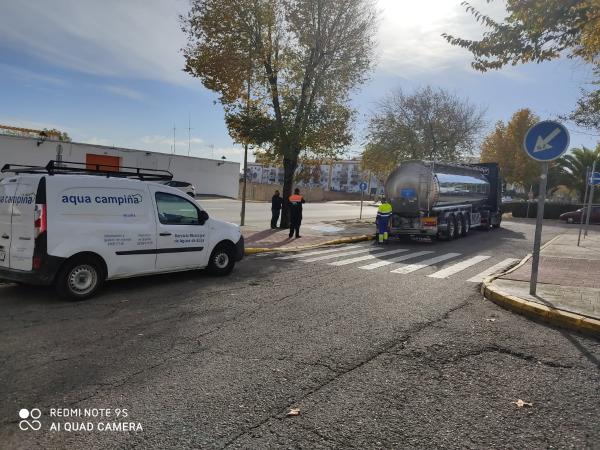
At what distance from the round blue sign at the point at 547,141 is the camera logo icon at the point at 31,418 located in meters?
7.36

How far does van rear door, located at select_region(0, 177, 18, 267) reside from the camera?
662 centimetres

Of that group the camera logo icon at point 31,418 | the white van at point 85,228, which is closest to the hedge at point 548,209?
the white van at point 85,228

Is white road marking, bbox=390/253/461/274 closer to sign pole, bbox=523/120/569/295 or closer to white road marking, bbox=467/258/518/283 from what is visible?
white road marking, bbox=467/258/518/283

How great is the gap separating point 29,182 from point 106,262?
1567 millimetres

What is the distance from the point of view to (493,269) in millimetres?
10914

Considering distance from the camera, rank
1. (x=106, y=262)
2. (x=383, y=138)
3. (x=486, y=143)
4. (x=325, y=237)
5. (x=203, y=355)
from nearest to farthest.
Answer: (x=203, y=355)
(x=106, y=262)
(x=325, y=237)
(x=383, y=138)
(x=486, y=143)

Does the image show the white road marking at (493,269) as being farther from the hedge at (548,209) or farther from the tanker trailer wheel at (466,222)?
the hedge at (548,209)

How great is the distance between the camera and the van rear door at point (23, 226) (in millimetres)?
6395

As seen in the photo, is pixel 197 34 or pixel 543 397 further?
pixel 197 34

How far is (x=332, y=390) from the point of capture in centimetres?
385

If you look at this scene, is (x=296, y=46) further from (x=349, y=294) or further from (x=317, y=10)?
(x=349, y=294)

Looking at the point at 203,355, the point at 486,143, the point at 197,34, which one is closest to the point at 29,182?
the point at 203,355

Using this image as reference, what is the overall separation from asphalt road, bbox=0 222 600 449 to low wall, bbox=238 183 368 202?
3537 centimetres

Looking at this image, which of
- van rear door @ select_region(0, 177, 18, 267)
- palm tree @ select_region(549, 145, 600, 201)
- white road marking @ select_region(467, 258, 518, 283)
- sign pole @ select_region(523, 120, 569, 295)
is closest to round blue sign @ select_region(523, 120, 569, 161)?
sign pole @ select_region(523, 120, 569, 295)
